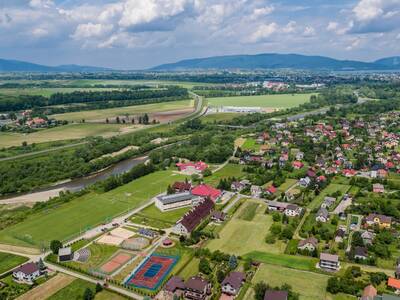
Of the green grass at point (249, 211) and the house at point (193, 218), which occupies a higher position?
the house at point (193, 218)

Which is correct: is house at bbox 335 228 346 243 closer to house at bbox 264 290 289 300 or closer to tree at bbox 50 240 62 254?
house at bbox 264 290 289 300

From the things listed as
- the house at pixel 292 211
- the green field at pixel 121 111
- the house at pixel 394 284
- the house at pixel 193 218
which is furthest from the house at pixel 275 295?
the green field at pixel 121 111

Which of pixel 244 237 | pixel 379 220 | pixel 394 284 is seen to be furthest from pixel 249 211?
pixel 394 284

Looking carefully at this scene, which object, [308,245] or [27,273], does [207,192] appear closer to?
[308,245]

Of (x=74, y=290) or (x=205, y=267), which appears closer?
(x=74, y=290)

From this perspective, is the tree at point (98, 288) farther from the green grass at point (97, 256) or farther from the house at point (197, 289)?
the house at point (197, 289)

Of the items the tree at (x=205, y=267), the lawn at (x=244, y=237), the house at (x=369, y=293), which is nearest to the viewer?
the house at (x=369, y=293)

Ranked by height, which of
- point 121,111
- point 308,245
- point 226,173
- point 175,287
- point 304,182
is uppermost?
point 121,111
